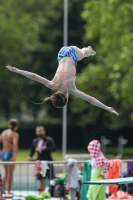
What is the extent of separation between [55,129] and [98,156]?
34.1 metres

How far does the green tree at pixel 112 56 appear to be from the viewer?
30125 mm

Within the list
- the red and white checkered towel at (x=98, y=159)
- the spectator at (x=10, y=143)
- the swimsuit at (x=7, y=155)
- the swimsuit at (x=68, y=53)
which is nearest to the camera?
the swimsuit at (x=68, y=53)

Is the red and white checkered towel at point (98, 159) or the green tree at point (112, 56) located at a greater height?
the green tree at point (112, 56)

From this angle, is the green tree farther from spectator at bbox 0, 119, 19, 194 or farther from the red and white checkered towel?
the red and white checkered towel

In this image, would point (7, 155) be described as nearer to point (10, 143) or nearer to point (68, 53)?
point (10, 143)

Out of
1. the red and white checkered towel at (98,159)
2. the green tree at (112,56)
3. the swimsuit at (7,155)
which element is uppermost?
the green tree at (112,56)

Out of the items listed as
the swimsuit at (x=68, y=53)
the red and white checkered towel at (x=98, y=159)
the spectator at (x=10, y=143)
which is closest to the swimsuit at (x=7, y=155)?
the spectator at (x=10, y=143)

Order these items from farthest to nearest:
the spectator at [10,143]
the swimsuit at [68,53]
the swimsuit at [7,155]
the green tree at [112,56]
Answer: the green tree at [112,56]
the swimsuit at [7,155]
the spectator at [10,143]
the swimsuit at [68,53]

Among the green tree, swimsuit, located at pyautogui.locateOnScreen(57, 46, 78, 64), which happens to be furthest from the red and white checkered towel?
the green tree

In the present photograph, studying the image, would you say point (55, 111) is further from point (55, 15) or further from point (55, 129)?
point (55, 15)

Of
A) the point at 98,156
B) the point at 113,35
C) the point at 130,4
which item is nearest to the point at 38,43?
the point at 113,35

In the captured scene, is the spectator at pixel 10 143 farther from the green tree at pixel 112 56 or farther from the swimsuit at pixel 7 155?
the green tree at pixel 112 56

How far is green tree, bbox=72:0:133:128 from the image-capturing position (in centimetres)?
3012

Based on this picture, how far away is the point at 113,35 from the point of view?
3288cm
